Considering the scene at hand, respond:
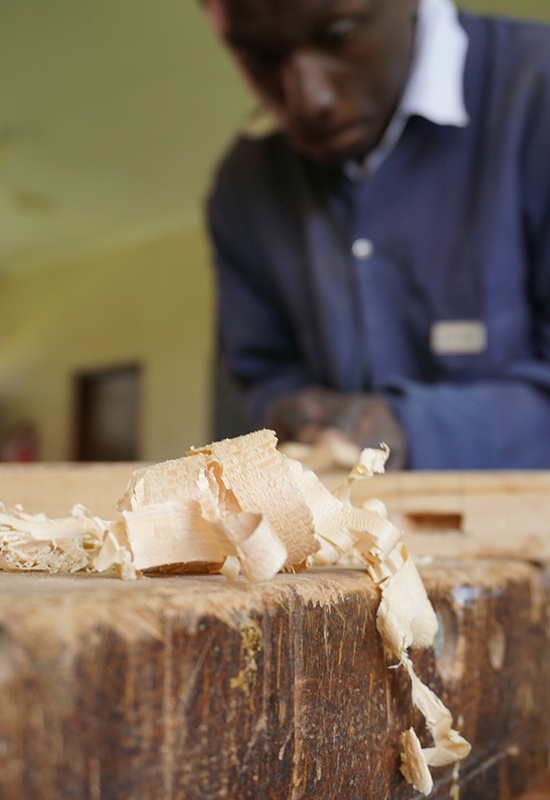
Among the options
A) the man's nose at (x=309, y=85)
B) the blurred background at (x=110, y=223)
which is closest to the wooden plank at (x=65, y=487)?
the man's nose at (x=309, y=85)

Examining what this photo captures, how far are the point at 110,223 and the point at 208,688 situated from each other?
4314 mm

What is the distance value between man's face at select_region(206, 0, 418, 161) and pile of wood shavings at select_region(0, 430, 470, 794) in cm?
66

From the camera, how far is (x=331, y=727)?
24cm

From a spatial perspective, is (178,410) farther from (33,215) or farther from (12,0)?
(12,0)

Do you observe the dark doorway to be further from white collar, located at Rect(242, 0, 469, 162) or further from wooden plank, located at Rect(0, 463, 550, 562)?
wooden plank, located at Rect(0, 463, 550, 562)

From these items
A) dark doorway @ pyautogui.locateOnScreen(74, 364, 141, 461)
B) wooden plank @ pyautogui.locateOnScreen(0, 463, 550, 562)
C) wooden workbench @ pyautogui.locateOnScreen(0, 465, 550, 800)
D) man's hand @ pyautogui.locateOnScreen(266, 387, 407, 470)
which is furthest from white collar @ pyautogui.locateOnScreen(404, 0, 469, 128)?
dark doorway @ pyautogui.locateOnScreen(74, 364, 141, 461)

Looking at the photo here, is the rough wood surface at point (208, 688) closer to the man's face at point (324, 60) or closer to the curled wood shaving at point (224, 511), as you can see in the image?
the curled wood shaving at point (224, 511)

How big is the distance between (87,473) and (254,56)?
55 cm

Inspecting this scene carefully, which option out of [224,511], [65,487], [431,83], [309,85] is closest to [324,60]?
[309,85]

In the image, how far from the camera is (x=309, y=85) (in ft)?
2.80

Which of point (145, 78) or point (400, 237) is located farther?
Answer: point (145, 78)

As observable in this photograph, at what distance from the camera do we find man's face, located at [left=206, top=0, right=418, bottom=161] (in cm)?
83

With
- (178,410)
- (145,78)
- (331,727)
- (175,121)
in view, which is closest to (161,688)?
(331,727)

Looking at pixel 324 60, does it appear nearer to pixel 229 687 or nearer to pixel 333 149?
pixel 333 149
